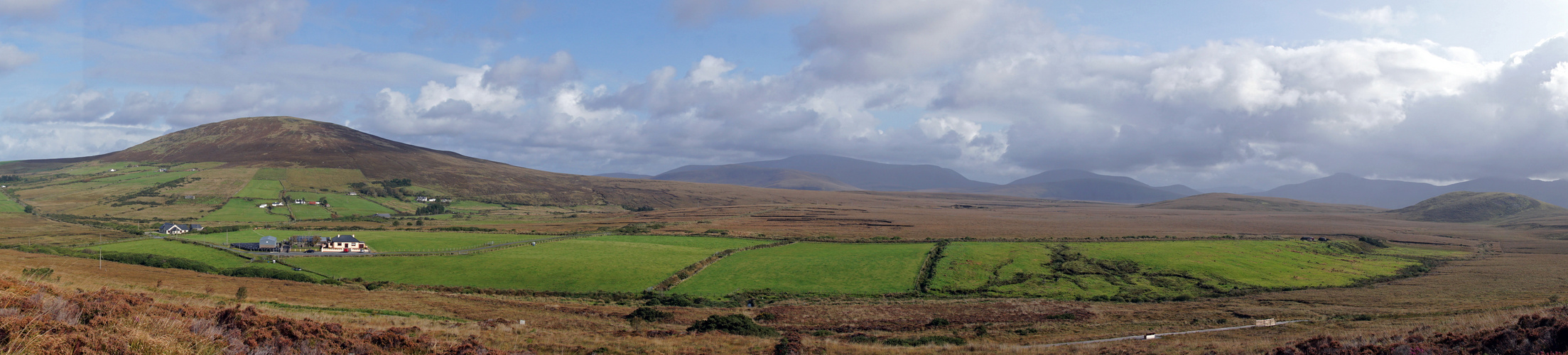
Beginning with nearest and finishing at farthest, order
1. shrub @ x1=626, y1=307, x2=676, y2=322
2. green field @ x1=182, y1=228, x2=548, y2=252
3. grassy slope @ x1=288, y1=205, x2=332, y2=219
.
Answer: shrub @ x1=626, y1=307, x2=676, y2=322
green field @ x1=182, y1=228, x2=548, y2=252
grassy slope @ x1=288, y1=205, x2=332, y2=219

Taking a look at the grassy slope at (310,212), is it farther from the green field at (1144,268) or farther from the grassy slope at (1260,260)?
the grassy slope at (1260,260)

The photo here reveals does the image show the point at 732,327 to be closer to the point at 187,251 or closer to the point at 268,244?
the point at 268,244

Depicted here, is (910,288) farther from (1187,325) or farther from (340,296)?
(340,296)

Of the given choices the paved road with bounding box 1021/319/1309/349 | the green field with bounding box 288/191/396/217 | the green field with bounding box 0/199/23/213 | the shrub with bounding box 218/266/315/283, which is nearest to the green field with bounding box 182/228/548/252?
the shrub with bounding box 218/266/315/283

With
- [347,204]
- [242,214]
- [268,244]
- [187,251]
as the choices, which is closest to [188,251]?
[187,251]

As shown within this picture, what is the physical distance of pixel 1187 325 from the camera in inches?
1077

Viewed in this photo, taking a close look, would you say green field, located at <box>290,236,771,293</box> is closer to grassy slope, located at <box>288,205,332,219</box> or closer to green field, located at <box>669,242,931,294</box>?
green field, located at <box>669,242,931,294</box>

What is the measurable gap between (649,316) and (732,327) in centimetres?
488

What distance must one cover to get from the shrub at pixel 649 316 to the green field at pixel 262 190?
466 ft

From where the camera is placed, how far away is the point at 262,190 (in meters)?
142

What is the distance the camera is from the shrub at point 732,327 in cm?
2541

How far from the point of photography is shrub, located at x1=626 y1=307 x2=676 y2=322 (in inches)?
1116

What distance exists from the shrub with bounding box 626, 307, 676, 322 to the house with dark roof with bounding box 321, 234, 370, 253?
45639mm

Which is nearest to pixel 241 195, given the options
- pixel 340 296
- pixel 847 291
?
pixel 340 296
